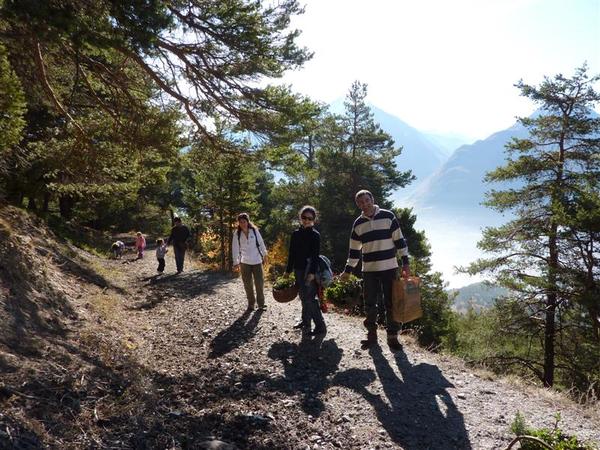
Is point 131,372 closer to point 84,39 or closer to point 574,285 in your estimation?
point 84,39

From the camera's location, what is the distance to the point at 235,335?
780cm

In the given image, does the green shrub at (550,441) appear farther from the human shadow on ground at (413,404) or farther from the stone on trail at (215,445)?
the stone on trail at (215,445)

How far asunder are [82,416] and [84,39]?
15.5 feet

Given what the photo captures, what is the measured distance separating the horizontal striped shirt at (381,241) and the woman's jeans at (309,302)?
127cm

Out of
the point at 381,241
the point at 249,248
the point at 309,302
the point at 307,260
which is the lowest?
the point at 309,302

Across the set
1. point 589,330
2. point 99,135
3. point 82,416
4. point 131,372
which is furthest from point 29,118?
point 589,330

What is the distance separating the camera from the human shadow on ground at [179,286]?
1156 centimetres

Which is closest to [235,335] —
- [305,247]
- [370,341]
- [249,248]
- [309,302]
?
[309,302]

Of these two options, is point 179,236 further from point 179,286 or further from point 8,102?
point 8,102

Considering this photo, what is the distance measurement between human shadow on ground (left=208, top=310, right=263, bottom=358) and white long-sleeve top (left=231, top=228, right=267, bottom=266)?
122 cm

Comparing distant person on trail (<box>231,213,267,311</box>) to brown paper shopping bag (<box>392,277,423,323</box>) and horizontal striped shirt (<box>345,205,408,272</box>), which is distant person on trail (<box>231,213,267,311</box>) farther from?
brown paper shopping bag (<box>392,277,423,323</box>)

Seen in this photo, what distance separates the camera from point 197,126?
1046 cm

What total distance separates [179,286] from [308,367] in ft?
28.5

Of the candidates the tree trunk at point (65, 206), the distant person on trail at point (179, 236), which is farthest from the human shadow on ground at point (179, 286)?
the tree trunk at point (65, 206)
